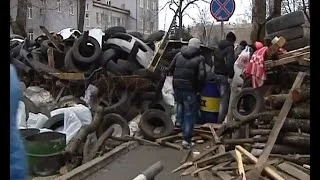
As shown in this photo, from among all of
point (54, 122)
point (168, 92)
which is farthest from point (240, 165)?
point (168, 92)

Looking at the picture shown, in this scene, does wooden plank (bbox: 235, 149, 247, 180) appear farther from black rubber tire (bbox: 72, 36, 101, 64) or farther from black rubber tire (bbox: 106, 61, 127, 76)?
black rubber tire (bbox: 72, 36, 101, 64)

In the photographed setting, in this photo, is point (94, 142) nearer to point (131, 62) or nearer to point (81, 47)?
point (131, 62)

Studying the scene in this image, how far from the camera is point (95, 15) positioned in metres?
67.6

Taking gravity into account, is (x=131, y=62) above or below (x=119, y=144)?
above

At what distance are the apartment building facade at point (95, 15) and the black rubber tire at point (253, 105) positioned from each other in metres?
37.3

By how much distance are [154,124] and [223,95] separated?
155cm

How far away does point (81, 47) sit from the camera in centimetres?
1405

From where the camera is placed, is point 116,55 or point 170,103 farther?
point 116,55

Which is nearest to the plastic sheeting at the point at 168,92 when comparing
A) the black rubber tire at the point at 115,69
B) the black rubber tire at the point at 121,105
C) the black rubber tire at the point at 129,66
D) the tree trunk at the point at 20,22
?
the black rubber tire at the point at 121,105

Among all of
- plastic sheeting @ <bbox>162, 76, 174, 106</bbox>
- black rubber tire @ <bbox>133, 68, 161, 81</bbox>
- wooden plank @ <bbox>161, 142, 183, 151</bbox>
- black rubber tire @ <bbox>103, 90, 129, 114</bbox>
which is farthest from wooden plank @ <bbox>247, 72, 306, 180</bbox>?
black rubber tire @ <bbox>133, 68, 161, 81</bbox>

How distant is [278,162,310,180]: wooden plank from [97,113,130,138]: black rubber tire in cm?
412

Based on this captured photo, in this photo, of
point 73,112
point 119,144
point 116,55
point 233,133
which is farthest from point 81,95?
point 233,133
